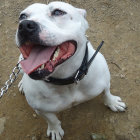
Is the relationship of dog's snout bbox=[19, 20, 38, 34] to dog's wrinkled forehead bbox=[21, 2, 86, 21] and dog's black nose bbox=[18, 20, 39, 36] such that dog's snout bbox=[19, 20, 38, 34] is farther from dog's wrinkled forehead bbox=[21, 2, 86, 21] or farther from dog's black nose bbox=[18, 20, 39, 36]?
dog's wrinkled forehead bbox=[21, 2, 86, 21]

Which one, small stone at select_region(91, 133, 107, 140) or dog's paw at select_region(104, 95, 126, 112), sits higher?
dog's paw at select_region(104, 95, 126, 112)

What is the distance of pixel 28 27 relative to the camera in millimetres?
1936

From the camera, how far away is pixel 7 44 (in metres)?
4.16

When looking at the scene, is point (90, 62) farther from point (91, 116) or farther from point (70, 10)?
point (91, 116)

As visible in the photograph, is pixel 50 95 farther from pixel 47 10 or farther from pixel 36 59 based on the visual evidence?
pixel 47 10

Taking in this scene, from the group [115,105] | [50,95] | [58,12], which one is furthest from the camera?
[115,105]

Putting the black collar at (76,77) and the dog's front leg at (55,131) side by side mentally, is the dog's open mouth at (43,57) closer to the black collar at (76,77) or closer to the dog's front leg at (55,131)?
the black collar at (76,77)

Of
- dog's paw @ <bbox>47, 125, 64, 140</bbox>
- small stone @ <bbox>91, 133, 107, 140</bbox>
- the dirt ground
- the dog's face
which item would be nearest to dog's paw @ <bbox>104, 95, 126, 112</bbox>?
the dirt ground

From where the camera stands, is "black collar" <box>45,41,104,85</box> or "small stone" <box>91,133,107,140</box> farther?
"small stone" <box>91,133,107,140</box>

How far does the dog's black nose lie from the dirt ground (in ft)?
5.31

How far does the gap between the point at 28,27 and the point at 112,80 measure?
188 centimetres

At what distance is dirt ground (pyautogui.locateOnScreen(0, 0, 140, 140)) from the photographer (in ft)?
10.5

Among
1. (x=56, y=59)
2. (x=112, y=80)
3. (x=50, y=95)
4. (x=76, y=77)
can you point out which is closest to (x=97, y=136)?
(x=112, y=80)

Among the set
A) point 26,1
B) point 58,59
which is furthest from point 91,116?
point 26,1
